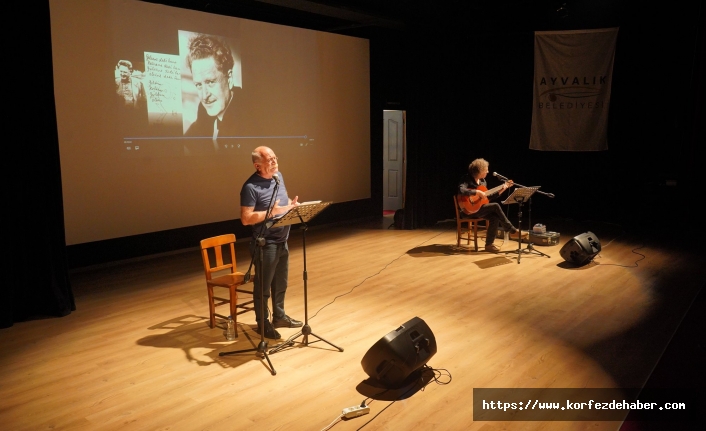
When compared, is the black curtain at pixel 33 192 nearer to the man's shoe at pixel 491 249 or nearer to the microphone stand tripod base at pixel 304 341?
the microphone stand tripod base at pixel 304 341

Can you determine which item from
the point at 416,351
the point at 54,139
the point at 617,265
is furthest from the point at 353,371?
the point at 617,265

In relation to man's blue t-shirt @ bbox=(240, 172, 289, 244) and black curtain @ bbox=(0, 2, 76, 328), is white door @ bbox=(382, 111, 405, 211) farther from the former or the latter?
black curtain @ bbox=(0, 2, 76, 328)

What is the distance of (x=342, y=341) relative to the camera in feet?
14.0

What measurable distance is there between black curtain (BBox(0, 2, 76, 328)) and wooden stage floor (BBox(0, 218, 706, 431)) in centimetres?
26

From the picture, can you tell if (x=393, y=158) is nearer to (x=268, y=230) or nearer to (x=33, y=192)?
(x=268, y=230)

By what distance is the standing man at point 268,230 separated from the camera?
13.0 feet

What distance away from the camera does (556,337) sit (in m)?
4.32

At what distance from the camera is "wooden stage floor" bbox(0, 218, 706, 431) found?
320cm

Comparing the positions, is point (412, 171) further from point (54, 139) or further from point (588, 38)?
point (54, 139)

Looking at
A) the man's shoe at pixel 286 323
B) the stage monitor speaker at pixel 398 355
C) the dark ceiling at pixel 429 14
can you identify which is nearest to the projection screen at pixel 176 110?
the dark ceiling at pixel 429 14

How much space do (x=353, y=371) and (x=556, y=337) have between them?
1701 millimetres

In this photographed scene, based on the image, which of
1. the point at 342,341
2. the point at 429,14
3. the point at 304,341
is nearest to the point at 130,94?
the point at 304,341

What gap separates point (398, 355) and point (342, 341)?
1.05 metres

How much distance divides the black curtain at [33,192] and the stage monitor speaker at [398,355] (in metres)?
3.17
